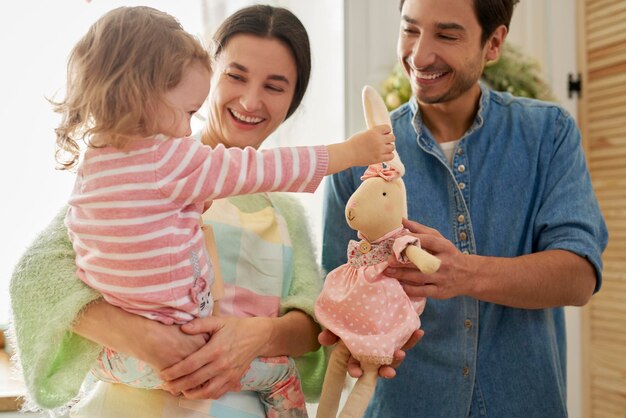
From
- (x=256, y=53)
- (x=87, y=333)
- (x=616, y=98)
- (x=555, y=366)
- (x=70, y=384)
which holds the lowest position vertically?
(x=555, y=366)

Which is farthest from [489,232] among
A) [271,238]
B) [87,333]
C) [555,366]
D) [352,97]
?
[352,97]

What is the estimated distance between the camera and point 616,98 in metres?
2.70

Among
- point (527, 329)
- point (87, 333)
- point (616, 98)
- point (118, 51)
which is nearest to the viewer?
point (118, 51)

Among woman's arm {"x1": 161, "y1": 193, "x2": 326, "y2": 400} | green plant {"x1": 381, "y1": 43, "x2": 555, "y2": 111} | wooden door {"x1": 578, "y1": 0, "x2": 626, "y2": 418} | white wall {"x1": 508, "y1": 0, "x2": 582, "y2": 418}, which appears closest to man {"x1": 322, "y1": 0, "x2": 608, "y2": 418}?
woman's arm {"x1": 161, "y1": 193, "x2": 326, "y2": 400}

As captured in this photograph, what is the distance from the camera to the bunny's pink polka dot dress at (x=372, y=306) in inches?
45.8

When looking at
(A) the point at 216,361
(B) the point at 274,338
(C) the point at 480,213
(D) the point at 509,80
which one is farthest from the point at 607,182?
(A) the point at 216,361

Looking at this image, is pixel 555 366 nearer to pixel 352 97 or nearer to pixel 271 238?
pixel 271 238

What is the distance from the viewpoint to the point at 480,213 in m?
1.56

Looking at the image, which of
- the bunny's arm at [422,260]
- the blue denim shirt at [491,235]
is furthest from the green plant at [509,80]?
the bunny's arm at [422,260]

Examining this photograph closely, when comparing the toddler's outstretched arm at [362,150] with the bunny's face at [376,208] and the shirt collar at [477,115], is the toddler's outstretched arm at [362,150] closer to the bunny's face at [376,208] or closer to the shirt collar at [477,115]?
the bunny's face at [376,208]

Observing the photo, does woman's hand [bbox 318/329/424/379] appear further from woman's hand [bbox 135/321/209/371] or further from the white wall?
the white wall

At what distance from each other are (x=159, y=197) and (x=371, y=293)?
15.8 inches

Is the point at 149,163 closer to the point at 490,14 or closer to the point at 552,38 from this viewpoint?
the point at 490,14

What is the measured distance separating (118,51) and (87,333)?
0.48 m
